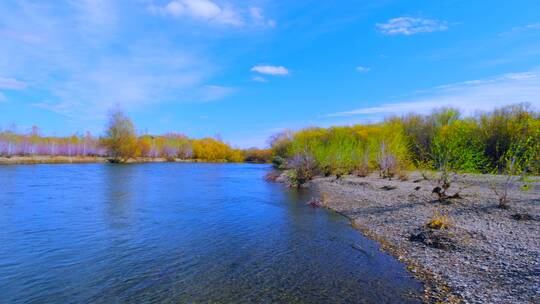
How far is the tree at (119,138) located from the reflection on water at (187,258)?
2695 inches

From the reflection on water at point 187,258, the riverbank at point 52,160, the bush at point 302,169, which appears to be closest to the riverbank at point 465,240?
the reflection on water at point 187,258

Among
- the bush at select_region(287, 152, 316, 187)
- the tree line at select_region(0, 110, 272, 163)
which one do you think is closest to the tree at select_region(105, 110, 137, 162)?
the tree line at select_region(0, 110, 272, 163)

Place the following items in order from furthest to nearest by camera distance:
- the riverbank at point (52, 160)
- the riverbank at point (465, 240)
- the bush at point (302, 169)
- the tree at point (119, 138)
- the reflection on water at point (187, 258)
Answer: the tree at point (119, 138), the riverbank at point (52, 160), the bush at point (302, 169), the reflection on water at point (187, 258), the riverbank at point (465, 240)

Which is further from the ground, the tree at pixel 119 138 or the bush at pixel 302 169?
the tree at pixel 119 138

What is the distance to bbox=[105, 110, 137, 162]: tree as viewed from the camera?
8162cm

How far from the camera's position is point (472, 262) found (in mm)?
9445

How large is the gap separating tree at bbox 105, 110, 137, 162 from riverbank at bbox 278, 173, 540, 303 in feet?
248

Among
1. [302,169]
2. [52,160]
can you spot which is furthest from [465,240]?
[52,160]

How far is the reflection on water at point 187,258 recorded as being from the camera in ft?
26.4

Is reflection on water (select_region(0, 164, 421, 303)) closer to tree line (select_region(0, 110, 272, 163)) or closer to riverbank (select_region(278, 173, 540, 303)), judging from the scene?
riverbank (select_region(278, 173, 540, 303))

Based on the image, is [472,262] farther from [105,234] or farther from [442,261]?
[105,234]

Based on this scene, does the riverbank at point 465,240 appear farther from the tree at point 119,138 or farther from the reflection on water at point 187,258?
the tree at point 119,138

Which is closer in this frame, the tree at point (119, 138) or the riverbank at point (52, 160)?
the riverbank at point (52, 160)

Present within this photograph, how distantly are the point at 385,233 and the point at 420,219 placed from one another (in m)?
2.64
